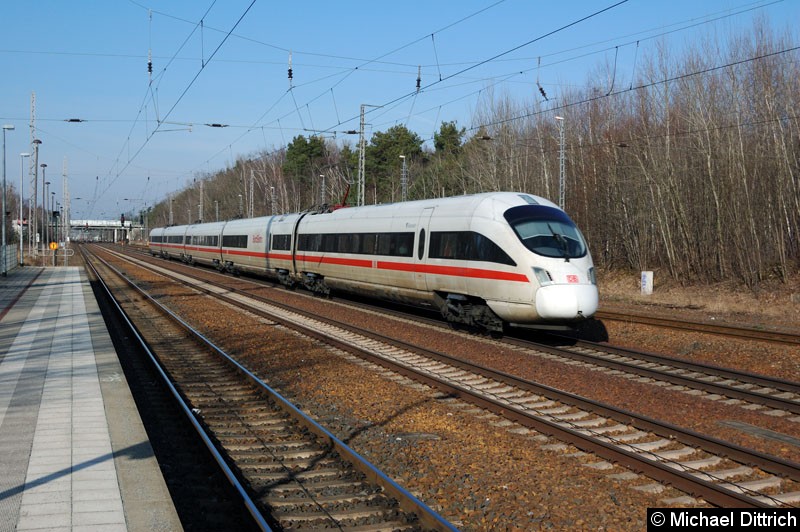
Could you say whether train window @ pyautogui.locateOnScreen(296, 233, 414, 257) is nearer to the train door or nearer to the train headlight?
the train door

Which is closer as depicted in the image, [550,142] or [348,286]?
[348,286]

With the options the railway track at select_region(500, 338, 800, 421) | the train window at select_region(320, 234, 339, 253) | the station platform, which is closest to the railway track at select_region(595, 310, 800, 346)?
the railway track at select_region(500, 338, 800, 421)

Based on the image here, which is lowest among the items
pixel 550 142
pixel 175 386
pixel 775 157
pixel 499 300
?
pixel 175 386

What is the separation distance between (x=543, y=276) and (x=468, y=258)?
84.9 inches

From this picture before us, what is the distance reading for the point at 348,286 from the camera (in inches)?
854

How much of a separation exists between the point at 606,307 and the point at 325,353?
12174mm

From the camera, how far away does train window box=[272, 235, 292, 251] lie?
27330mm

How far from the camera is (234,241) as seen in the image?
Result: 124 ft

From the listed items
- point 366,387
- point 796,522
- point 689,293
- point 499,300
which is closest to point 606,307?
point 689,293

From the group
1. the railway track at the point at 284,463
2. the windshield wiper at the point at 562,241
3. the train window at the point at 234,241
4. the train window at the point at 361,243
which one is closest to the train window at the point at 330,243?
the train window at the point at 361,243

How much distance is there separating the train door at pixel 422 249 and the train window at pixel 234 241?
1977 centimetres

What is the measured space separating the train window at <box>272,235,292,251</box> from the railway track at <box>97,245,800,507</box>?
15061 millimetres

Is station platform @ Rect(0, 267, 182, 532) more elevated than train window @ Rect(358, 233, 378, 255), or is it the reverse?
train window @ Rect(358, 233, 378, 255)

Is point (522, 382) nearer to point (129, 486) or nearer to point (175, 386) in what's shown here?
point (175, 386)
